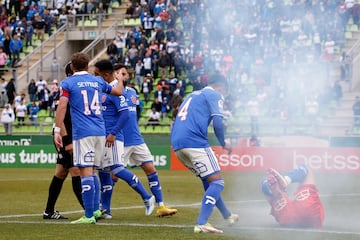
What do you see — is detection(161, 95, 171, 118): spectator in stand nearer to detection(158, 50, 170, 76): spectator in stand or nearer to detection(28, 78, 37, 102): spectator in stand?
detection(158, 50, 170, 76): spectator in stand

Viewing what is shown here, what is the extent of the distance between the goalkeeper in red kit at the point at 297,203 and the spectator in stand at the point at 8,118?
25459 millimetres

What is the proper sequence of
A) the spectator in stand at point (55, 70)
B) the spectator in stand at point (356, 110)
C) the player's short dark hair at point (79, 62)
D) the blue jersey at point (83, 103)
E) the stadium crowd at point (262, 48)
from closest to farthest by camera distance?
the blue jersey at point (83, 103)
the player's short dark hair at point (79, 62)
the stadium crowd at point (262, 48)
the spectator in stand at point (356, 110)
the spectator in stand at point (55, 70)

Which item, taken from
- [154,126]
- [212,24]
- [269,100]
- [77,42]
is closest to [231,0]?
[212,24]

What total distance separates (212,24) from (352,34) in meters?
4.23

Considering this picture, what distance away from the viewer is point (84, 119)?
12.6 metres

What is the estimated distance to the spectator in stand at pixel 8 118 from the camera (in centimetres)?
3700

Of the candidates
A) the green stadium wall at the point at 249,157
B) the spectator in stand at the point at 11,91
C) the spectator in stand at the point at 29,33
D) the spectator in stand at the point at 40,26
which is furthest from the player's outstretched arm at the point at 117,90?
the spectator in stand at the point at 29,33

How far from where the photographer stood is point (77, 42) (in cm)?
4478

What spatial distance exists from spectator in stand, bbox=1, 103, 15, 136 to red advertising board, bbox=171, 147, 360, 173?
8784 millimetres

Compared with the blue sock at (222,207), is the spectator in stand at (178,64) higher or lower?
higher

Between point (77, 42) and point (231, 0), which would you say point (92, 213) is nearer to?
point (231, 0)

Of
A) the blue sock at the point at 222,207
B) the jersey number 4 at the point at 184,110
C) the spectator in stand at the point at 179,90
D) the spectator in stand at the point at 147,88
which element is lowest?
the spectator in stand at the point at 147,88

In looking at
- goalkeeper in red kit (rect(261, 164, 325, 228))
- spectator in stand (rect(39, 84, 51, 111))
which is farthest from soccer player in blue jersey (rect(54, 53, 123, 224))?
spectator in stand (rect(39, 84, 51, 111))

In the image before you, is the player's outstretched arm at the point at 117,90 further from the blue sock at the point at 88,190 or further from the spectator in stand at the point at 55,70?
the spectator in stand at the point at 55,70
